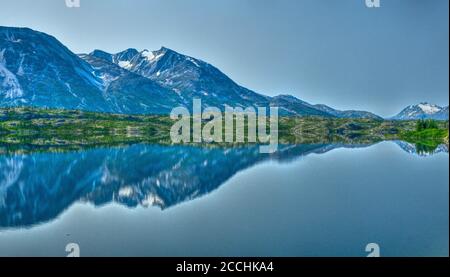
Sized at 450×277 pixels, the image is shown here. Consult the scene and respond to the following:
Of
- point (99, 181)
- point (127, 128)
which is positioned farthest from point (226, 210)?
point (127, 128)

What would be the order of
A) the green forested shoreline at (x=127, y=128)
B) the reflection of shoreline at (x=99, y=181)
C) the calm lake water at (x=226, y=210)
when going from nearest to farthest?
1. the calm lake water at (x=226, y=210)
2. the reflection of shoreline at (x=99, y=181)
3. the green forested shoreline at (x=127, y=128)

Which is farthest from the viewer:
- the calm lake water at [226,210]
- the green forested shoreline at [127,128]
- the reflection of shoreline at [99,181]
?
the green forested shoreline at [127,128]

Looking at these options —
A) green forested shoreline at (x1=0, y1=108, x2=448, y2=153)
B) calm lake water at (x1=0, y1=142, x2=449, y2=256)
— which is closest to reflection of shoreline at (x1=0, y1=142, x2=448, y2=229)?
calm lake water at (x1=0, y1=142, x2=449, y2=256)

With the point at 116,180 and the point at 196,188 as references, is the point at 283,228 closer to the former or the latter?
the point at 196,188

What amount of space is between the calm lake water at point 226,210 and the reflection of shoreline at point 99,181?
13cm

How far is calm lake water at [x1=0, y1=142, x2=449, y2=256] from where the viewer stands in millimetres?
20906

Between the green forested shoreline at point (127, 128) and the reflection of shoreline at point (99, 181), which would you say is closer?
the reflection of shoreline at point (99, 181)

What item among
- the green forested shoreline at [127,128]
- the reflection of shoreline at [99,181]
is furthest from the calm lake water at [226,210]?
the green forested shoreline at [127,128]

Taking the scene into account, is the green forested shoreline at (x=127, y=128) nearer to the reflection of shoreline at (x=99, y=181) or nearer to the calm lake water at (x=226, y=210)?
the reflection of shoreline at (x=99, y=181)

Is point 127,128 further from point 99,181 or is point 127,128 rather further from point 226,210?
point 226,210

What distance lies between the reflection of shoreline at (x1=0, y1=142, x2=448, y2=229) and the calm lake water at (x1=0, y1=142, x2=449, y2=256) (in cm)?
13

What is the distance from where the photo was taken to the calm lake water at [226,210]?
2091cm

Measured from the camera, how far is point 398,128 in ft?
626

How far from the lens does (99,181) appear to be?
46.3 metres
